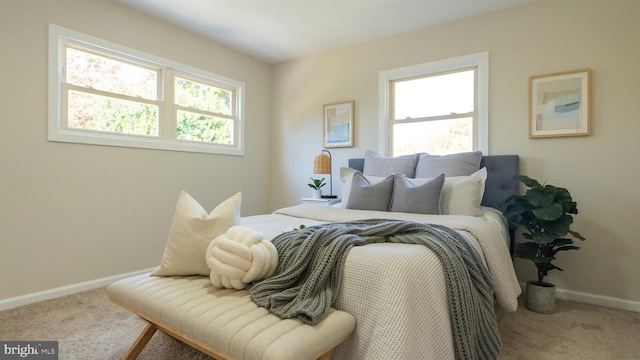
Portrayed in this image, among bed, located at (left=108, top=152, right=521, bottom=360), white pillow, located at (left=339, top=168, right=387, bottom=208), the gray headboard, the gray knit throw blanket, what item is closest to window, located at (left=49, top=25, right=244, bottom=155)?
white pillow, located at (left=339, top=168, right=387, bottom=208)

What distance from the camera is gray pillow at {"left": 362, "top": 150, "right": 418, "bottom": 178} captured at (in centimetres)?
290

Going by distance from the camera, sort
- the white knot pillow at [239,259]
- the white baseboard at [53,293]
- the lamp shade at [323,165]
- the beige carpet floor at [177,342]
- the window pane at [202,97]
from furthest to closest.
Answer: the lamp shade at [323,165] → the window pane at [202,97] → the white baseboard at [53,293] → the beige carpet floor at [177,342] → the white knot pillow at [239,259]

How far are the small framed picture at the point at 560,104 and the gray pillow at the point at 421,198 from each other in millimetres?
1106

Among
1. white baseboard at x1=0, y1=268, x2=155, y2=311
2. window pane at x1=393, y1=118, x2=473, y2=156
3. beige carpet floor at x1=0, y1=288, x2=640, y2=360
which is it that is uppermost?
window pane at x1=393, y1=118, x2=473, y2=156

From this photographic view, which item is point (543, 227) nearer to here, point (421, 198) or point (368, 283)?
point (421, 198)

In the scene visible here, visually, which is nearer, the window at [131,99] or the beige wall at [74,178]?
the beige wall at [74,178]

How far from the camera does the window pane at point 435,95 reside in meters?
3.09

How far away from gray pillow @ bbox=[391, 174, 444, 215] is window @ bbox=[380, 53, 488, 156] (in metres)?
0.96

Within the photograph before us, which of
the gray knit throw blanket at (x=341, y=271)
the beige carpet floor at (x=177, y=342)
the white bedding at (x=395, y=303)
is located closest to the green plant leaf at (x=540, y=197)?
the beige carpet floor at (x=177, y=342)

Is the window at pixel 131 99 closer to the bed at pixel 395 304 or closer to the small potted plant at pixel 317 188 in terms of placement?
the small potted plant at pixel 317 188

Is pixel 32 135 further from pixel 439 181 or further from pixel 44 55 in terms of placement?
pixel 439 181

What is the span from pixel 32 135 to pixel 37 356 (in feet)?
5.26

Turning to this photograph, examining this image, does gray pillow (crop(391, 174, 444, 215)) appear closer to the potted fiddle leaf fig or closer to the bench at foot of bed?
the potted fiddle leaf fig

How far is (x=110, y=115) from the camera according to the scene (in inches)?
112
